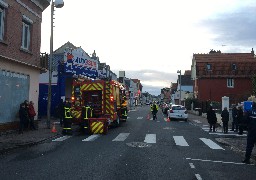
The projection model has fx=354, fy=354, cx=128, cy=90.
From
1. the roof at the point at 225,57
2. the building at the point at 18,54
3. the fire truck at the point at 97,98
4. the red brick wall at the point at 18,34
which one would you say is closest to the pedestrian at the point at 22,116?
the building at the point at 18,54

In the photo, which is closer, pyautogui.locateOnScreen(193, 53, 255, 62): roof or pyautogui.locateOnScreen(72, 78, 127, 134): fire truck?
pyautogui.locateOnScreen(72, 78, 127, 134): fire truck

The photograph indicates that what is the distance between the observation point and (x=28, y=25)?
2070cm

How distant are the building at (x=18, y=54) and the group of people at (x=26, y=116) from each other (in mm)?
559

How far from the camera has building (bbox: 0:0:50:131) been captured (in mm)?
17578

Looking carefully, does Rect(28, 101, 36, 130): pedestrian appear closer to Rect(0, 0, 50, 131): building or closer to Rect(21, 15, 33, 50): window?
Rect(0, 0, 50, 131): building

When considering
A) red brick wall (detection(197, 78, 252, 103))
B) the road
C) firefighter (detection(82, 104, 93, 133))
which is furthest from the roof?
the road

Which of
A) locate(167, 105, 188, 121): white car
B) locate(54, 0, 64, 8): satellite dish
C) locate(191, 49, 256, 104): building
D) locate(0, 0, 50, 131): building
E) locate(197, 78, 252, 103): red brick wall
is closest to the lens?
locate(0, 0, 50, 131): building

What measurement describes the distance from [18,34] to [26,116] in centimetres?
445

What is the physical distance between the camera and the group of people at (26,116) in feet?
59.3

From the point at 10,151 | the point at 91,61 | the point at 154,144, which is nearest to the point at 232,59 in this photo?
the point at 91,61

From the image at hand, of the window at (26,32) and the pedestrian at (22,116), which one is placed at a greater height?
the window at (26,32)

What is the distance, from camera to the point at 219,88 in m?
A: 57.2

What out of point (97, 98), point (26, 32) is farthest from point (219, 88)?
point (26, 32)

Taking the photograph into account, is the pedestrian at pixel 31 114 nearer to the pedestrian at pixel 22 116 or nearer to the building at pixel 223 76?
the pedestrian at pixel 22 116
